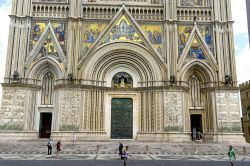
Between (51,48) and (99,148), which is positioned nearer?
(99,148)

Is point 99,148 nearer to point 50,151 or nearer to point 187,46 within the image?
point 50,151

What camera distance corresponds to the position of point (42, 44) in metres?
27.0

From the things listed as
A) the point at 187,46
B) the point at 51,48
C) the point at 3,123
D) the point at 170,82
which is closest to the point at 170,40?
the point at 187,46

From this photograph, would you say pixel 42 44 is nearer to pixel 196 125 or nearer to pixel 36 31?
pixel 36 31

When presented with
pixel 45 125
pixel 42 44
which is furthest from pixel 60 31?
pixel 45 125

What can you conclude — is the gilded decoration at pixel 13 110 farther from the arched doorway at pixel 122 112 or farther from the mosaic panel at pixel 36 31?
the arched doorway at pixel 122 112

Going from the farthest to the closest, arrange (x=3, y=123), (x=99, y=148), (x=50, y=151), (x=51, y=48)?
(x=51, y=48) < (x=3, y=123) < (x=99, y=148) < (x=50, y=151)

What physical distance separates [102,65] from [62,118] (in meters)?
6.31

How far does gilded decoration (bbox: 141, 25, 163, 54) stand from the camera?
90.2ft

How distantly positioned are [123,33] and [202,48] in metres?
7.85

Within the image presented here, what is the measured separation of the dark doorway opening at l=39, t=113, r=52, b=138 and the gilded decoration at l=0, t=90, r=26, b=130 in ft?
6.87

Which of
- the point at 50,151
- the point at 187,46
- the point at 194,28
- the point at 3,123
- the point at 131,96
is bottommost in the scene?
the point at 50,151

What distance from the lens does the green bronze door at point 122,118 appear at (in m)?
26.7

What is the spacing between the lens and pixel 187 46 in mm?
27156
